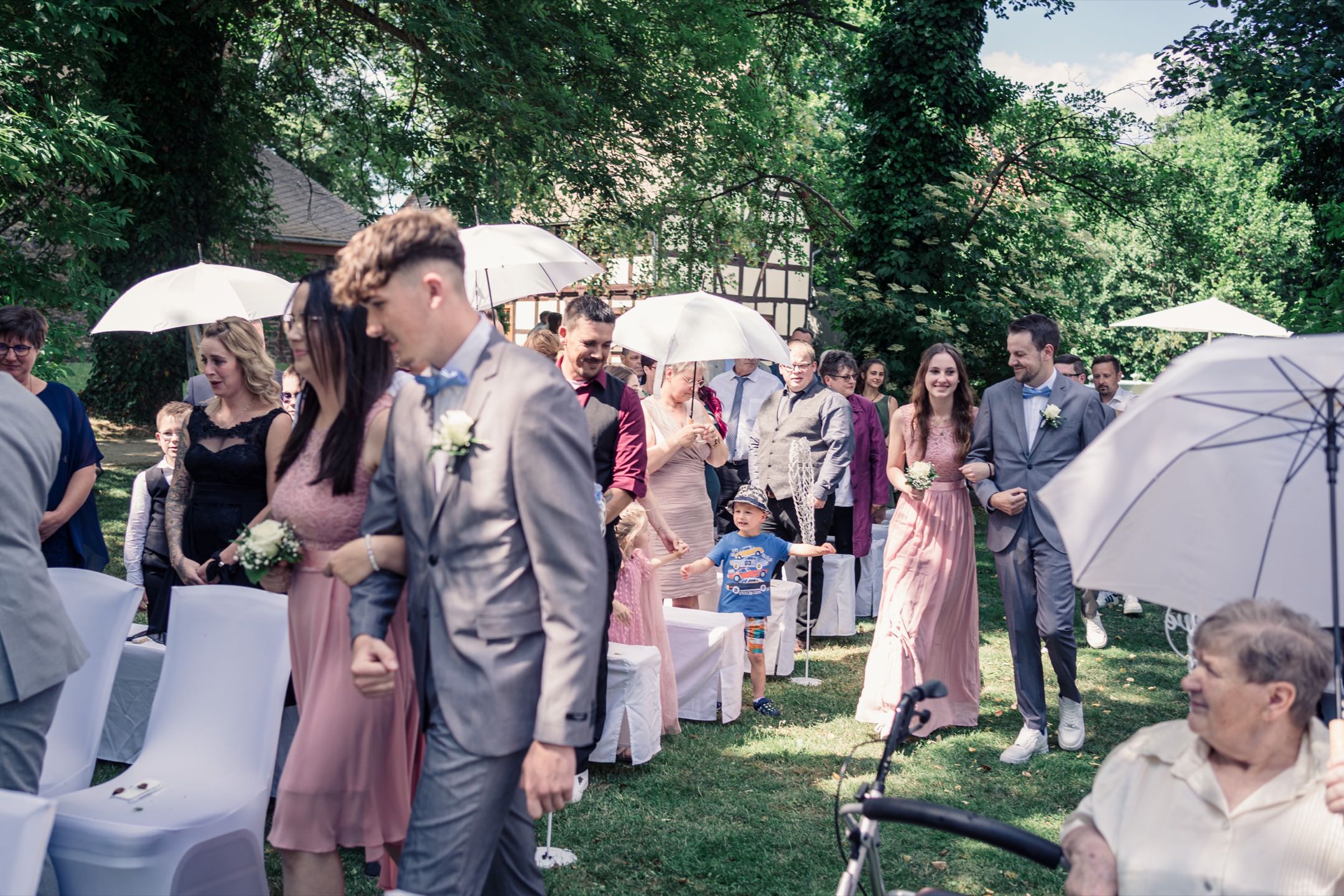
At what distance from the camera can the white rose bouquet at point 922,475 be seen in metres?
6.70

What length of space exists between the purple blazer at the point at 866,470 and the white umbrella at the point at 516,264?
10.6 feet

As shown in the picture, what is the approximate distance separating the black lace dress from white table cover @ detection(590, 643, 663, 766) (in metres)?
1.91

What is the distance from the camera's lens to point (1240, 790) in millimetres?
2625

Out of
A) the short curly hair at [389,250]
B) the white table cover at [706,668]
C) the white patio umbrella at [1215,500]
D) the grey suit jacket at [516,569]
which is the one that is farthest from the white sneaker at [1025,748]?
the short curly hair at [389,250]

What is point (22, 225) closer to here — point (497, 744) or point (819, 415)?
point (819, 415)

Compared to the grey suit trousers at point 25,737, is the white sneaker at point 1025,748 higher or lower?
lower

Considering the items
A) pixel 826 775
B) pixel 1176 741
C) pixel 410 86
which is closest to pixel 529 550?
pixel 1176 741

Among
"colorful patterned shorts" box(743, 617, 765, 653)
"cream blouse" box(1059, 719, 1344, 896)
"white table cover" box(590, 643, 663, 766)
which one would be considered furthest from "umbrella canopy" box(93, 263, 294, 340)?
"cream blouse" box(1059, 719, 1344, 896)

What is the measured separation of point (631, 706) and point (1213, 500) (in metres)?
3.61

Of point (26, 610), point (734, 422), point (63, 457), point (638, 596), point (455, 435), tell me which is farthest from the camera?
point (734, 422)

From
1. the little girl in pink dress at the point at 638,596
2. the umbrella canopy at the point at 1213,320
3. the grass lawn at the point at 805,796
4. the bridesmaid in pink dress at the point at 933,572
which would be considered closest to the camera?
the grass lawn at the point at 805,796

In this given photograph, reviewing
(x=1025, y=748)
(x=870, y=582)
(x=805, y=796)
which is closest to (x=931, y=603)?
(x=1025, y=748)

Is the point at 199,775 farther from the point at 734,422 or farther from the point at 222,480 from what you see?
the point at 734,422

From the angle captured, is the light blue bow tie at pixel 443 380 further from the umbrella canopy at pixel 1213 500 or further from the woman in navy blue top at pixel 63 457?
the woman in navy blue top at pixel 63 457
